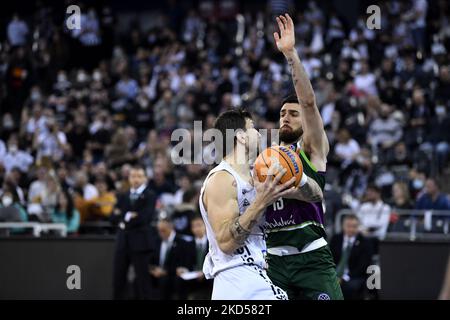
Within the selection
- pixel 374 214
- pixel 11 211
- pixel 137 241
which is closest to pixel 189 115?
pixel 11 211

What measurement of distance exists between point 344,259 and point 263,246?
24.5ft

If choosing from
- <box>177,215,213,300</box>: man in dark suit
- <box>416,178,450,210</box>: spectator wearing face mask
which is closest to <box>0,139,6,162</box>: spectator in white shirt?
<box>177,215,213,300</box>: man in dark suit

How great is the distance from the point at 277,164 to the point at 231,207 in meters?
0.43

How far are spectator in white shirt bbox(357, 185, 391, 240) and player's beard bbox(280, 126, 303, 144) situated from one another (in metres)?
7.41

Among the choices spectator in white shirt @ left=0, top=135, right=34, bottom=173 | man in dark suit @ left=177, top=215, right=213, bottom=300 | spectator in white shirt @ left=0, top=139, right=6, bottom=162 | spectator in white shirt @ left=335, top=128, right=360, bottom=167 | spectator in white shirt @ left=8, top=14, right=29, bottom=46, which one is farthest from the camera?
spectator in white shirt @ left=8, top=14, right=29, bottom=46

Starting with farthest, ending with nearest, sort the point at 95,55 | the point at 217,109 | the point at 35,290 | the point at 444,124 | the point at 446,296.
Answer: the point at 95,55
the point at 217,109
the point at 444,124
the point at 35,290
the point at 446,296

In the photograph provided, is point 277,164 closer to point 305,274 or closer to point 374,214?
point 305,274

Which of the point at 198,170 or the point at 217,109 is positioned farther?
the point at 217,109

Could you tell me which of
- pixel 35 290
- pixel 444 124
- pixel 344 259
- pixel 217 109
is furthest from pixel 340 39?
pixel 35 290

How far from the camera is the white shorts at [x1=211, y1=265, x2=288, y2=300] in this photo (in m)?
5.94

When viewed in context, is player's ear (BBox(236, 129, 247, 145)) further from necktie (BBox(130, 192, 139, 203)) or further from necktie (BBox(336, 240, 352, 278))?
necktie (BBox(336, 240, 352, 278))

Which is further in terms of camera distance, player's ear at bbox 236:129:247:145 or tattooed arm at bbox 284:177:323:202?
tattooed arm at bbox 284:177:323:202

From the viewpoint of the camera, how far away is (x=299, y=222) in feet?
24.0

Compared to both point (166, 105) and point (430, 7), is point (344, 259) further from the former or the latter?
point (430, 7)
